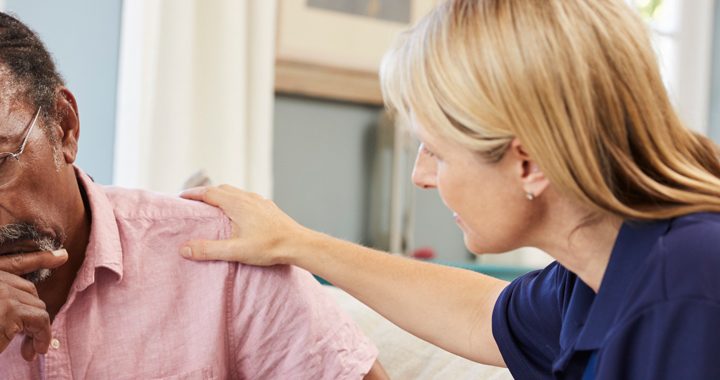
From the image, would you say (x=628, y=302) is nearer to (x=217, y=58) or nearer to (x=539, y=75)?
(x=539, y=75)

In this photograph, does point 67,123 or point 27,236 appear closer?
point 27,236

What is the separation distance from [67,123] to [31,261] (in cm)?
23

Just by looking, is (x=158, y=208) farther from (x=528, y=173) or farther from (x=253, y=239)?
(x=528, y=173)

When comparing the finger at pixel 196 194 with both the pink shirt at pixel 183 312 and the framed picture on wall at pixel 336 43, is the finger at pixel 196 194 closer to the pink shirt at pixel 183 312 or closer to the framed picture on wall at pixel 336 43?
the pink shirt at pixel 183 312

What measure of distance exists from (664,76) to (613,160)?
14 cm

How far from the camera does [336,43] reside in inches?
139

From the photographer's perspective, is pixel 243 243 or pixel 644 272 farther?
pixel 243 243

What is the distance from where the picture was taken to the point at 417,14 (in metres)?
3.73

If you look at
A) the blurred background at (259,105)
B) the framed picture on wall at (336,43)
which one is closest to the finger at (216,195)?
the blurred background at (259,105)

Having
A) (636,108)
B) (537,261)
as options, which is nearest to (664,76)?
(636,108)

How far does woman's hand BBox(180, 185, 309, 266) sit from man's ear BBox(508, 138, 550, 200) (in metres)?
0.46

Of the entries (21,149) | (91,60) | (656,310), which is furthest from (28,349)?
(91,60)

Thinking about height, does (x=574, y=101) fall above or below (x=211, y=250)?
above

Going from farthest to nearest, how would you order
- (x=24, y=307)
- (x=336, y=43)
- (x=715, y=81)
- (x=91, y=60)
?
1. (x=715, y=81)
2. (x=336, y=43)
3. (x=91, y=60)
4. (x=24, y=307)
